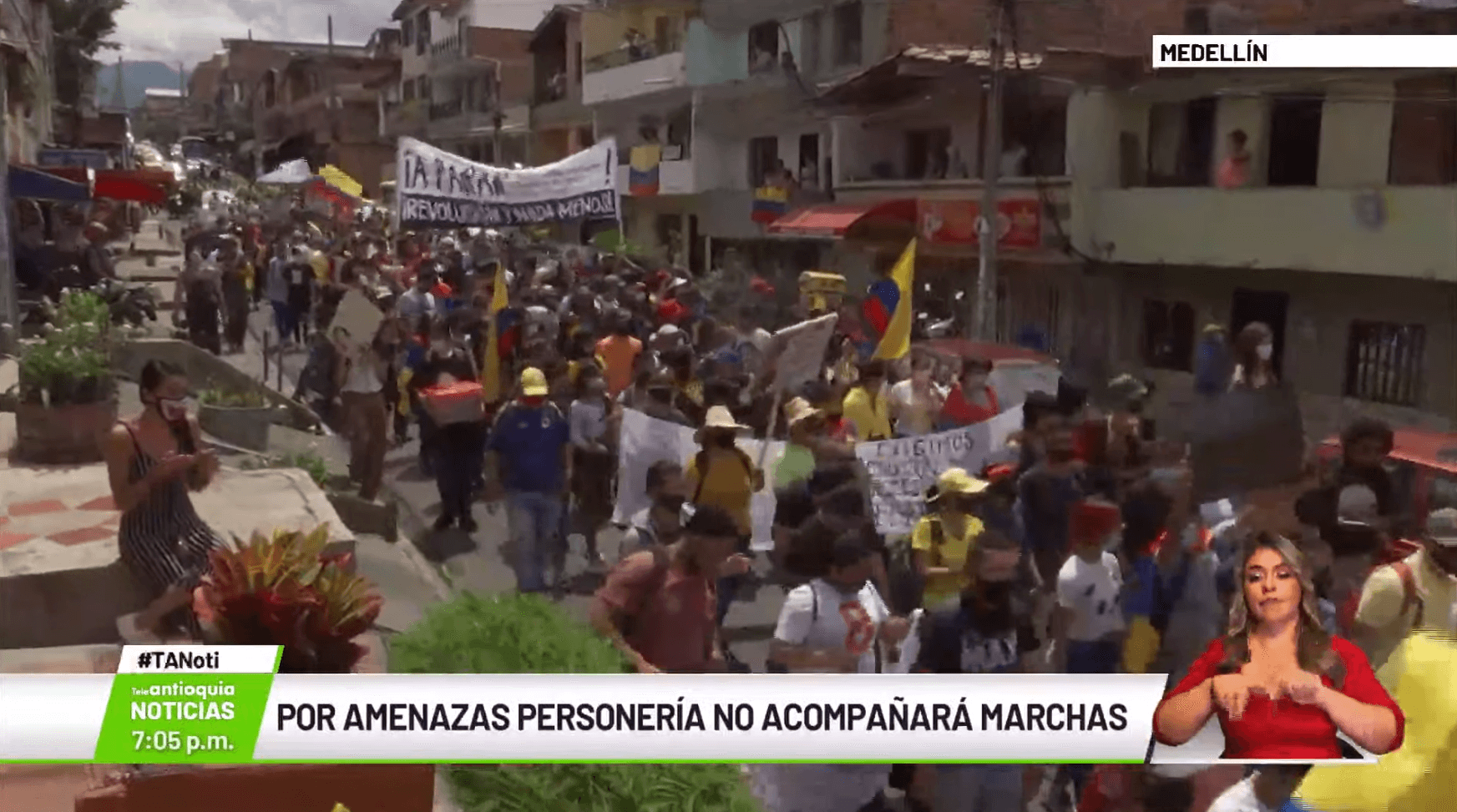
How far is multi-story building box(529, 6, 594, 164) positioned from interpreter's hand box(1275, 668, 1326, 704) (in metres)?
3.40

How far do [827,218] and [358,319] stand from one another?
344 centimetres

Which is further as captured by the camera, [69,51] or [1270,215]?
[69,51]

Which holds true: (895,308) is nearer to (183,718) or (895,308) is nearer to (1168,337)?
(1168,337)

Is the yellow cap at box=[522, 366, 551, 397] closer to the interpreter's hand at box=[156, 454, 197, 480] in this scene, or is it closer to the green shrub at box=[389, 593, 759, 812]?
the interpreter's hand at box=[156, 454, 197, 480]

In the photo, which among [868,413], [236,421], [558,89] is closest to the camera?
[558,89]

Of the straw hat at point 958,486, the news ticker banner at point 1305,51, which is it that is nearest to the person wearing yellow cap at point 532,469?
the straw hat at point 958,486

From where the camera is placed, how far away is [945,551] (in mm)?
4840

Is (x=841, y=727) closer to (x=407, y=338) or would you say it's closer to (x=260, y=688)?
(x=260, y=688)

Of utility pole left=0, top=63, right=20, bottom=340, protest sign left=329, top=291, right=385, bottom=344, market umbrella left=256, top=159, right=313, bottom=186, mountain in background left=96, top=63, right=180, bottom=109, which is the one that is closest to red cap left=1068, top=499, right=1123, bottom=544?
mountain in background left=96, top=63, right=180, bottom=109

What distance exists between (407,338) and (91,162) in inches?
430

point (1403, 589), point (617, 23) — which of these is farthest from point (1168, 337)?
point (617, 23)

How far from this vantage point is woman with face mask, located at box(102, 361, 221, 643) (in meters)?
4.50

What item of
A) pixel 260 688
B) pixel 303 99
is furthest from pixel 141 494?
pixel 303 99

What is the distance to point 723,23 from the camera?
632cm
